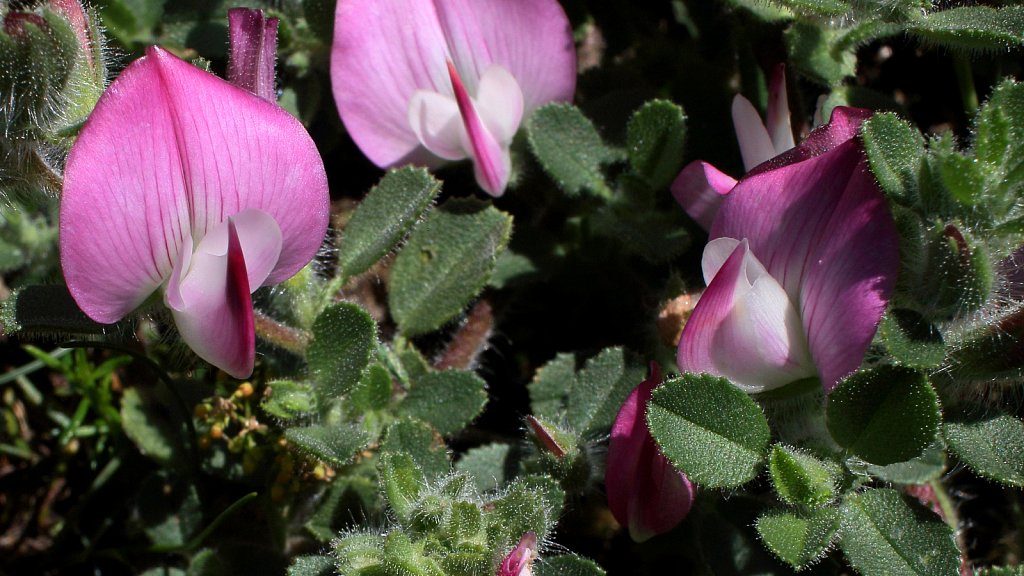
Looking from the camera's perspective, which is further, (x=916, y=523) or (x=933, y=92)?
(x=933, y=92)

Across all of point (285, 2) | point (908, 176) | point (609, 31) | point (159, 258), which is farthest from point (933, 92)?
point (159, 258)

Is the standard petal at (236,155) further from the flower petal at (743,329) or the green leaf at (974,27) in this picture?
the green leaf at (974,27)

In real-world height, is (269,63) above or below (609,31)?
above

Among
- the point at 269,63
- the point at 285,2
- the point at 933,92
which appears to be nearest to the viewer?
the point at 269,63

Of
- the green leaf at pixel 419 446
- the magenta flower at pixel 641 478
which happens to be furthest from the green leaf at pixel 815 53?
the green leaf at pixel 419 446

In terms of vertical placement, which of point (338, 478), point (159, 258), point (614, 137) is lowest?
point (338, 478)

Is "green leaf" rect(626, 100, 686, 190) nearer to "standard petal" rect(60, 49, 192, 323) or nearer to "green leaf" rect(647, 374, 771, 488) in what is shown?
"green leaf" rect(647, 374, 771, 488)

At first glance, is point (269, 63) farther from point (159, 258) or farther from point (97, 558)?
point (97, 558)

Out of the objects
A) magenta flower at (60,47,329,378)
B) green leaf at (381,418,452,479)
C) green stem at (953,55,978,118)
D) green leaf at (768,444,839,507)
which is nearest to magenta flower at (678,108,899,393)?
green leaf at (768,444,839,507)
